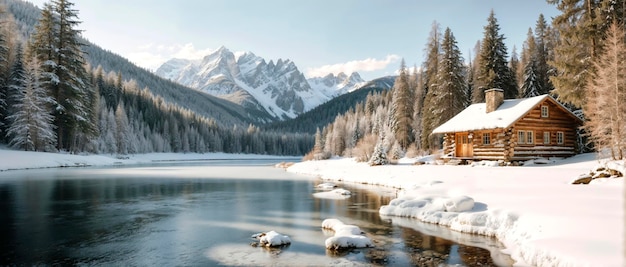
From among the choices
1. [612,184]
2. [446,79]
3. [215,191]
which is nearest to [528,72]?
[446,79]

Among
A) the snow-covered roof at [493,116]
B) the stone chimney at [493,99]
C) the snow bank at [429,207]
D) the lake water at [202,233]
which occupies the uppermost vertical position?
the stone chimney at [493,99]

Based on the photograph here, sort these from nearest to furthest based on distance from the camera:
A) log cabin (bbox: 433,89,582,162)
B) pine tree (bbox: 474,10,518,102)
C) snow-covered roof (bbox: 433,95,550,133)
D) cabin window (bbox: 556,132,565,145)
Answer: snow-covered roof (bbox: 433,95,550,133) → log cabin (bbox: 433,89,582,162) → cabin window (bbox: 556,132,565,145) → pine tree (bbox: 474,10,518,102)

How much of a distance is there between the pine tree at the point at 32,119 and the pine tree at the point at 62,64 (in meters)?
2.12

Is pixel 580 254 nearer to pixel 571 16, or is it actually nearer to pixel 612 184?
pixel 612 184

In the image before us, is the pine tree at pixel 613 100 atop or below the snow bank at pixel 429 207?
atop

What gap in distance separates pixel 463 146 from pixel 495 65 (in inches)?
574

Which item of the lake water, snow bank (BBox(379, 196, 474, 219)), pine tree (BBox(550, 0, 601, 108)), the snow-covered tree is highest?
pine tree (BBox(550, 0, 601, 108))

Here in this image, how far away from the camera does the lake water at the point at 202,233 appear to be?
9.66 metres

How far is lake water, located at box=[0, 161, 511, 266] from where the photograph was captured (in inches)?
380

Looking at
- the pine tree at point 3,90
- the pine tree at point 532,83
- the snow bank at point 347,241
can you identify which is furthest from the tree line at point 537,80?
the pine tree at point 3,90

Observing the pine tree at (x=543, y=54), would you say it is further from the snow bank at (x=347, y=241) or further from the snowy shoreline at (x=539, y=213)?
the snow bank at (x=347, y=241)

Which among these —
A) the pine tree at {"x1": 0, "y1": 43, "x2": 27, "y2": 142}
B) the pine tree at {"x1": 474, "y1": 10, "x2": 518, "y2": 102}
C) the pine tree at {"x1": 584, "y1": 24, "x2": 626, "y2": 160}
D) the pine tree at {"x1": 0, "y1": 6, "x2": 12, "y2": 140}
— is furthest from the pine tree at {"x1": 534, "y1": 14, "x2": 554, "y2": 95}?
the pine tree at {"x1": 0, "y1": 6, "x2": 12, "y2": 140}

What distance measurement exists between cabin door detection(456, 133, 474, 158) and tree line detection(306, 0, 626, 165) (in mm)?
7494

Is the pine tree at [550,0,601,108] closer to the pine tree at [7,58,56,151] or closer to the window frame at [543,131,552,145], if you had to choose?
the window frame at [543,131,552,145]
